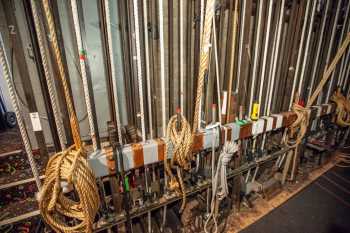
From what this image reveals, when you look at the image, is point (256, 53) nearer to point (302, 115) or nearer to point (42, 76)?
point (302, 115)

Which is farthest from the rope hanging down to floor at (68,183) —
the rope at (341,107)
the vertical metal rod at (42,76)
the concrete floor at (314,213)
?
the rope at (341,107)

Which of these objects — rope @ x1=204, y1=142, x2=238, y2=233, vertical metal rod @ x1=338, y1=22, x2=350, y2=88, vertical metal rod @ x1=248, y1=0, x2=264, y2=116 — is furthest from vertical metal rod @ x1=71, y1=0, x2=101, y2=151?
vertical metal rod @ x1=338, y1=22, x2=350, y2=88

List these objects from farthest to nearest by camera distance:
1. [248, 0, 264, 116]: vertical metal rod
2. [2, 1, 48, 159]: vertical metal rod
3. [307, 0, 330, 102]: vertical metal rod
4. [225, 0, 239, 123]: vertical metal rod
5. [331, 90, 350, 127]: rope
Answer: [331, 90, 350, 127]: rope
[307, 0, 330, 102]: vertical metal rod
[248, 0, 264, 116]: vertical metal rod
[225, 0, 239, 123]: vertical metal rod
[2, 1, 48, 159]: vertical metal rod

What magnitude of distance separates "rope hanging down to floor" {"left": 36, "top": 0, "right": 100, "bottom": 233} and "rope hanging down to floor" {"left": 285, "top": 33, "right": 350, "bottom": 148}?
2.12 meters

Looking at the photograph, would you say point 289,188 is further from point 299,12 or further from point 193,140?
point 299,12

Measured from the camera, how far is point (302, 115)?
2.01 m

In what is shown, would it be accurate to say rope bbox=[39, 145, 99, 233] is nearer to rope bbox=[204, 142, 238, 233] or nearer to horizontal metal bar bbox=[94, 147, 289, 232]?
horizontal metal bar bbox=[94, 147, 289, 232]

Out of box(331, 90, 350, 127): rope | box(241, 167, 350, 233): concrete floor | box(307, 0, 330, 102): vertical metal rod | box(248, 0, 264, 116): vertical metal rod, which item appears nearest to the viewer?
box(248, 0, 264, 116): vertical metal rod

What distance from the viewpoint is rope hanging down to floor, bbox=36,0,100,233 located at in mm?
848

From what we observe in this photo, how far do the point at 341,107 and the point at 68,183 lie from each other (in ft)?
10.8

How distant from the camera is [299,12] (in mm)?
1761

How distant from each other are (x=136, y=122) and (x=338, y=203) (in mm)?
2458

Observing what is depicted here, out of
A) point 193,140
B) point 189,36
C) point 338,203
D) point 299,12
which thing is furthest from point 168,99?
point 338,203

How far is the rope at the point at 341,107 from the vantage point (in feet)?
8.23
